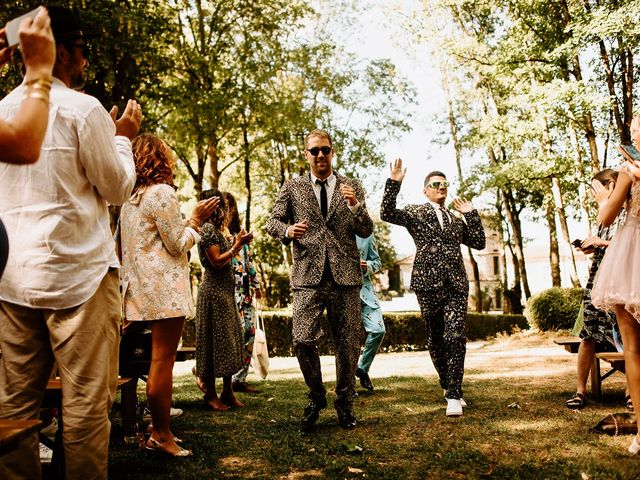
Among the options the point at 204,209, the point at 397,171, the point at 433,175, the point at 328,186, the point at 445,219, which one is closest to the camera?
the point at 204,209

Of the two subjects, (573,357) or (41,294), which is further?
(573,357)

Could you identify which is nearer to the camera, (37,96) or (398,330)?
(37,96)

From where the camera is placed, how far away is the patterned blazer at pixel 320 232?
5316mm

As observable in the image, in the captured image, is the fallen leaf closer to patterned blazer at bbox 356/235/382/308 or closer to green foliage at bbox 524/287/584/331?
patterned blazer at bbox 356/235/382/308

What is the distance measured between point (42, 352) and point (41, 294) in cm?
31

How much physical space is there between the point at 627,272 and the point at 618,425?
1262 millimetres

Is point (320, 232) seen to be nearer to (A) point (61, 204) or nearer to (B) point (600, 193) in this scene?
(B) point (600, 193)

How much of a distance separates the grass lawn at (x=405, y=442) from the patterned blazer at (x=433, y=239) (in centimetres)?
131

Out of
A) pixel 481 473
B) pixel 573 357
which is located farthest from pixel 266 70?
pixel 481 473

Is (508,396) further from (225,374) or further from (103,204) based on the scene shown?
(103,204)

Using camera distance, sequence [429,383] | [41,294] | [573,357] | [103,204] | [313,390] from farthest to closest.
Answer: [573,357] < [429,383] < [313,390] < [103,204] < [41,294]

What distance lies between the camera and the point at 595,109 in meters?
17.0

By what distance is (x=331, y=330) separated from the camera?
5.29m

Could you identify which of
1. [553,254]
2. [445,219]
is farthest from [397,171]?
[553,254]
